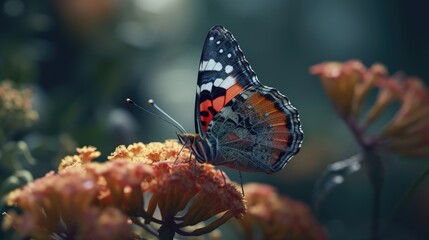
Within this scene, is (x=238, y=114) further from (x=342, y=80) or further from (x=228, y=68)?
(x=342, y=80)

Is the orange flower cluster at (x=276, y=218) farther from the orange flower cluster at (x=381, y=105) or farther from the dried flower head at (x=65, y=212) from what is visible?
the dried flower head at (x=65, y=212)

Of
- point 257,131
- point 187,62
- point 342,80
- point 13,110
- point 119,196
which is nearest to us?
point 119,196

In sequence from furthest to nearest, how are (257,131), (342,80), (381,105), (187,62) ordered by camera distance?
(187,62) < (381,105) < (342,80) < (257,131)

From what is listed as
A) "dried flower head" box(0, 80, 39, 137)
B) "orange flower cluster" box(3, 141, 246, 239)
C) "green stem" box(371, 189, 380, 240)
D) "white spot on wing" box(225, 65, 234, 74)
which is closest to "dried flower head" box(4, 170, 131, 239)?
"orange flower cluster" box(3, 141, 246, 239)

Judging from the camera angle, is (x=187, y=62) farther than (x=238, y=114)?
Yes

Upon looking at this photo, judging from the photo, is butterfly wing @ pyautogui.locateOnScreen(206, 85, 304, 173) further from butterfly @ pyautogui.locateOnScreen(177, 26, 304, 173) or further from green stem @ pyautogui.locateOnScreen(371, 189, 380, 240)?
green stem @ pyautogui.locateOnScreen(371, 189, 380, 240)

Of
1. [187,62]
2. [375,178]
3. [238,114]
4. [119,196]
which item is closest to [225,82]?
[238,114]

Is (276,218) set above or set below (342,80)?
below
